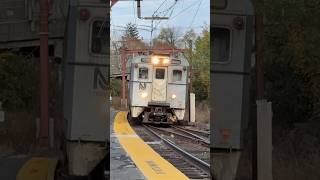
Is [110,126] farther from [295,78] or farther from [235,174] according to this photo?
[295,78]

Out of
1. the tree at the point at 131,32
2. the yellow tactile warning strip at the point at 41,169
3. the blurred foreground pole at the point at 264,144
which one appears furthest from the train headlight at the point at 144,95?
the blurred foreground pole at the point at 264,144

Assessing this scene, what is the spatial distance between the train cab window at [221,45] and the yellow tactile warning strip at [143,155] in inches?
34.6

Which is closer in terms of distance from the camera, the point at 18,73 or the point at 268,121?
the point at 268,121

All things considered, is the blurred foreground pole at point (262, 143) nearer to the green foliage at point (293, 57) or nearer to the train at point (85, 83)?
the train at point (85, 83)

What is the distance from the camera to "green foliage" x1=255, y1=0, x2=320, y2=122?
27.7 ft

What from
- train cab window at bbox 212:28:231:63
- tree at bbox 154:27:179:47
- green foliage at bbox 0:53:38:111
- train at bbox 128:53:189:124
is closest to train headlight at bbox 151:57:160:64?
train at bbox 128:53:189:124

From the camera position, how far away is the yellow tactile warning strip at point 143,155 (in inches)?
180

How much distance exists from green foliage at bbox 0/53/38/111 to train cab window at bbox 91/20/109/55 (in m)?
9.39

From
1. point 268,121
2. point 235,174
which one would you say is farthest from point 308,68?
point 235,174

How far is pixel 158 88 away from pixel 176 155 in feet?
1.83

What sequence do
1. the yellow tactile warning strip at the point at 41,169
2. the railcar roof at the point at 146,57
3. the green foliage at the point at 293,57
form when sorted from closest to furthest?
the railcar roof at the point at 146,57
the yellow tactile warning strip at the point at 41,169
the green foliage at the point at 293,57

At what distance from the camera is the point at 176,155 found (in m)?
4.68

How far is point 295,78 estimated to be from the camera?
33.4 feet

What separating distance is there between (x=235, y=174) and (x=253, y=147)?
46.9 inches
